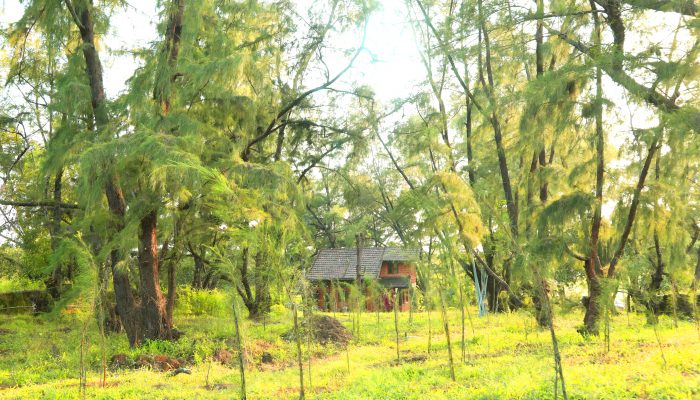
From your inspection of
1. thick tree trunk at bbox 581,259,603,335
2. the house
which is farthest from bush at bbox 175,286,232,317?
thick tree trunk at bbox 581,259,603,335

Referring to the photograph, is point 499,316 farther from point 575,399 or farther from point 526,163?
point 575,399

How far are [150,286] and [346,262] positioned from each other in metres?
18.5

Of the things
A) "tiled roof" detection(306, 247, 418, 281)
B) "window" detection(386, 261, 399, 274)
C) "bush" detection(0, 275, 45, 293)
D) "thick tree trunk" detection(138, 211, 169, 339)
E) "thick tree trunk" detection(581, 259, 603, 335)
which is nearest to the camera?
"thick tree trunk" detection(581, 259, 603, 335)

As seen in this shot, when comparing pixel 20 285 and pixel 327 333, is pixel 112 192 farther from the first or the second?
pixel 20 285

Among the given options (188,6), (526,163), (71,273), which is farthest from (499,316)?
(71,273)

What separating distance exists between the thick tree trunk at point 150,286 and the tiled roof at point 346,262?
16.2 meters

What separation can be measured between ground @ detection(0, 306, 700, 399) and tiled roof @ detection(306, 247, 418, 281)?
1528 centimetres

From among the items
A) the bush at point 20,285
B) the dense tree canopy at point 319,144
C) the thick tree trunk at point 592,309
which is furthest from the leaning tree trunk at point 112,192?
the thick tree trunk at point 592,309

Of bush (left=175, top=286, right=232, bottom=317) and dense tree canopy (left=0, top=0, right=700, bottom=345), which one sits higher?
dense tree canopy (left=0, top=0, right=700, bottom=345)

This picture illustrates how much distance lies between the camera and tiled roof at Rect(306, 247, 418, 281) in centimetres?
2845

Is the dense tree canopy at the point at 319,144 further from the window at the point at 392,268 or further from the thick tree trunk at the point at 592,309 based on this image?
the window at the point at 392,268

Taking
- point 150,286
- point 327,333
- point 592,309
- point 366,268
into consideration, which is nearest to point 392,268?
point 366,268

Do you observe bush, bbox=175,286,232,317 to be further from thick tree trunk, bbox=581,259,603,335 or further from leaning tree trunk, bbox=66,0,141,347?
thick tree trunk, bbox=581,259,603,335

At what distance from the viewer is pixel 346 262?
29516mm
